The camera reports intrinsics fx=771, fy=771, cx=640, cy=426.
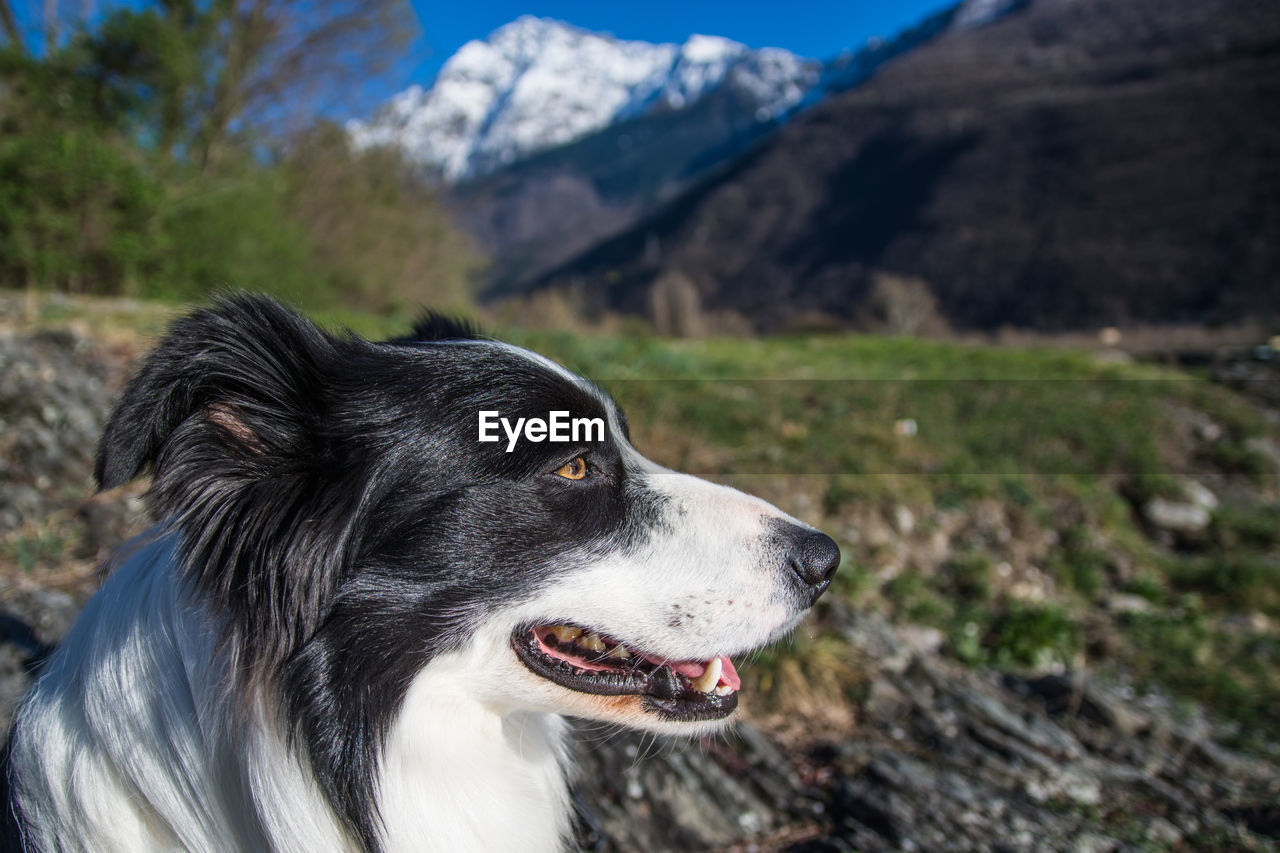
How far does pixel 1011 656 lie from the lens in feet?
14.4

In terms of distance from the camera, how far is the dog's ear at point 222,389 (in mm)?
1268

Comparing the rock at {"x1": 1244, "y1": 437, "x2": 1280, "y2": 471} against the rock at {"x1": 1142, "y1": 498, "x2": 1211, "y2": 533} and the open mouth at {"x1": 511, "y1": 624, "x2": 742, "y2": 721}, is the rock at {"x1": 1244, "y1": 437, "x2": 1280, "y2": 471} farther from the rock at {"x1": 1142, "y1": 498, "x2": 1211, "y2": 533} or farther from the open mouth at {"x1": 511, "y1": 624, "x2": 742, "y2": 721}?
the open mouth at {"x1": 511, "y1": 624, "x2": 742, "y2": 721}

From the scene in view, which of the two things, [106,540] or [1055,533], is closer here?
[106,540]

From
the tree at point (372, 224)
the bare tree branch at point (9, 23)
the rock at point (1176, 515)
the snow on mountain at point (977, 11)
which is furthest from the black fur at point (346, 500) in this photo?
the snow on mountain at point (977, 11)

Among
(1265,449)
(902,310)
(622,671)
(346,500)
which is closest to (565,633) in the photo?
(622,671)

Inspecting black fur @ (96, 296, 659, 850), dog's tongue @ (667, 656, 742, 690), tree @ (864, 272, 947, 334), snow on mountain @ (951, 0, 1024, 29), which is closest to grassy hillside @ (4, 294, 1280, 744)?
dog's tongue @ (667, 656, 742, 690)

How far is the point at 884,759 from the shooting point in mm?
3002

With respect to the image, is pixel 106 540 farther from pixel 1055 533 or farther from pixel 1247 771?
pixel 1055 533

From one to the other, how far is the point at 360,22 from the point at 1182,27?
7513 centimetres

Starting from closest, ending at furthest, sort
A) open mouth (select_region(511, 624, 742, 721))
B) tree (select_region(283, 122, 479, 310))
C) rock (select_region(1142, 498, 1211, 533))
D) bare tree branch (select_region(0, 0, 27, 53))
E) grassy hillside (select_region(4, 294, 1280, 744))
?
open mouth (select_region(511, 624, 742, 721)), grassy hillside (select_region(4, 294, 1280, 744)), rock (select_region(1142, 498, 1211, 533)), bare tree branch (select_region(0, 0, 27, 53)), tree (select_region(283, 122, 479, 310))

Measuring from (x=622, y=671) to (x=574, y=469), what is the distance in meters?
0.47

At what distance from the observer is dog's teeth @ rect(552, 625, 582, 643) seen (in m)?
1.74

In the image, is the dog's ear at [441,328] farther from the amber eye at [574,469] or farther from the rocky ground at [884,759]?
the rocky ground at [884,759]

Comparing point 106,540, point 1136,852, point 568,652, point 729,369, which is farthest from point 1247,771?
point 729,369
